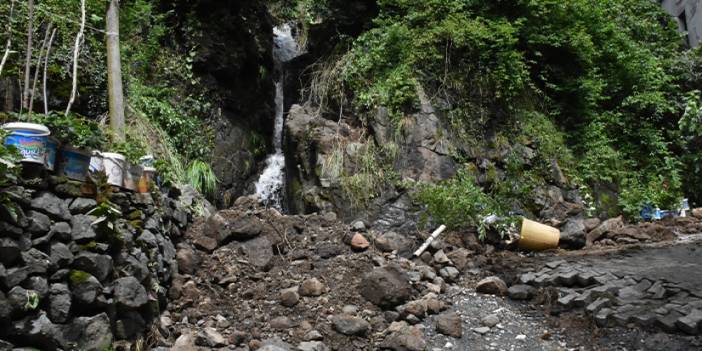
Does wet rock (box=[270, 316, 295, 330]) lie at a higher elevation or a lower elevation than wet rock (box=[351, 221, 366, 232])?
lower

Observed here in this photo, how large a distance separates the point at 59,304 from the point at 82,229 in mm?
626

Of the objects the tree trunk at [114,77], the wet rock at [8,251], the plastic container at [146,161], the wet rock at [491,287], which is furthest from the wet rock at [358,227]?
the wet rock at [8,251]

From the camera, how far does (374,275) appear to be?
5531 mm

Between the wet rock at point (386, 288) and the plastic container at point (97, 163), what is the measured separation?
280 centimetres

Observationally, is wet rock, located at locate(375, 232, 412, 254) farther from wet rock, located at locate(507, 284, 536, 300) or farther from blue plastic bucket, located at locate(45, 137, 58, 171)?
blue plastic bucket, located at locate(45, 137, 58, 171)

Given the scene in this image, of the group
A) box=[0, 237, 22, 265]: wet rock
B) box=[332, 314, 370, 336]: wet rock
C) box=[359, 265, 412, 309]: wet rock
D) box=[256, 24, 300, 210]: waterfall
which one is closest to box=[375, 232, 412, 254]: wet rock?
box=[359, 265, 412, 309]: wet rock

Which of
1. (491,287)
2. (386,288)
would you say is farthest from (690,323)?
(386,288)

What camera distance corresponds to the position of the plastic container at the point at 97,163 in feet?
14.3

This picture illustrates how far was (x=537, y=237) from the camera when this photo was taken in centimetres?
729

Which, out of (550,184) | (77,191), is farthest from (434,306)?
(550,184)

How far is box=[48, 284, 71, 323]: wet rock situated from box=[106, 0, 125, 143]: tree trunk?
2811 millimetres

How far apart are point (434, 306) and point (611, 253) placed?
3.14 metres

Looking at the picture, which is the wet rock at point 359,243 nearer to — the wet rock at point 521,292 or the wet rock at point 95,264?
the wet rock at point 521,292

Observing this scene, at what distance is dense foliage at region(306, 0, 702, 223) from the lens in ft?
30.3
